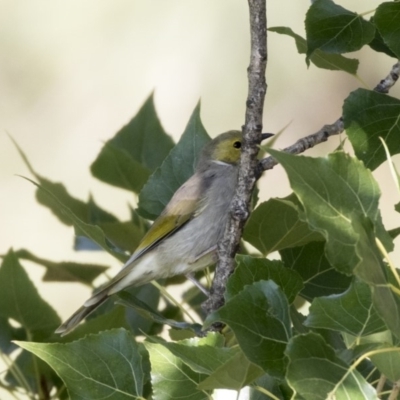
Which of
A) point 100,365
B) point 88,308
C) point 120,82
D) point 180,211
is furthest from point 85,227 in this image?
point 120,82

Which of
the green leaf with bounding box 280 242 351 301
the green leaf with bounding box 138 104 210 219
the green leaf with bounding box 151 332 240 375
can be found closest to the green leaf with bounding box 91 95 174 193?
the green leaf with bounding box 138 104 210 219

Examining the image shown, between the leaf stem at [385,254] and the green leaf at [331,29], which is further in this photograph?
the green leaf at [331,29]

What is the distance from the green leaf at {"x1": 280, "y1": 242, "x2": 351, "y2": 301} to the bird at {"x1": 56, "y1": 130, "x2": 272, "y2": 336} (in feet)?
2.32

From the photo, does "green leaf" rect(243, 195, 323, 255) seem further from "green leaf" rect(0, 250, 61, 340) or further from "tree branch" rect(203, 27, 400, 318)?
"green leaf" rect(0, 250, 61, 340)

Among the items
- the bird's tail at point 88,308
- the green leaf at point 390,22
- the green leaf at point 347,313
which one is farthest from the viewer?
the bird's tail at point 88,308

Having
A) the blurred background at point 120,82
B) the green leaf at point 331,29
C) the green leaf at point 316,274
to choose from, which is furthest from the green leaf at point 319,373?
the blurred background at point 120,82

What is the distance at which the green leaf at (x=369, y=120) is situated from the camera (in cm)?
114

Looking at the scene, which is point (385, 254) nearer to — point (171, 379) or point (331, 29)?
point (171, 379)

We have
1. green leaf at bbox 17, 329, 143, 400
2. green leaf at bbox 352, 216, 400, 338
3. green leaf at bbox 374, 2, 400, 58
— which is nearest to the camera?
green leaf at bbox 352, 216, 400, 338

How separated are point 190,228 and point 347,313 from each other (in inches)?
55.1

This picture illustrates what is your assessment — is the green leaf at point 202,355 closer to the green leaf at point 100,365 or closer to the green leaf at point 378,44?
the green leaf at point 100,365

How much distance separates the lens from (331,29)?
115 centimetres

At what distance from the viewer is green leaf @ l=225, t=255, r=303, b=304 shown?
93 centimetres

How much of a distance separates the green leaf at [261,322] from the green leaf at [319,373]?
56 millimetres
